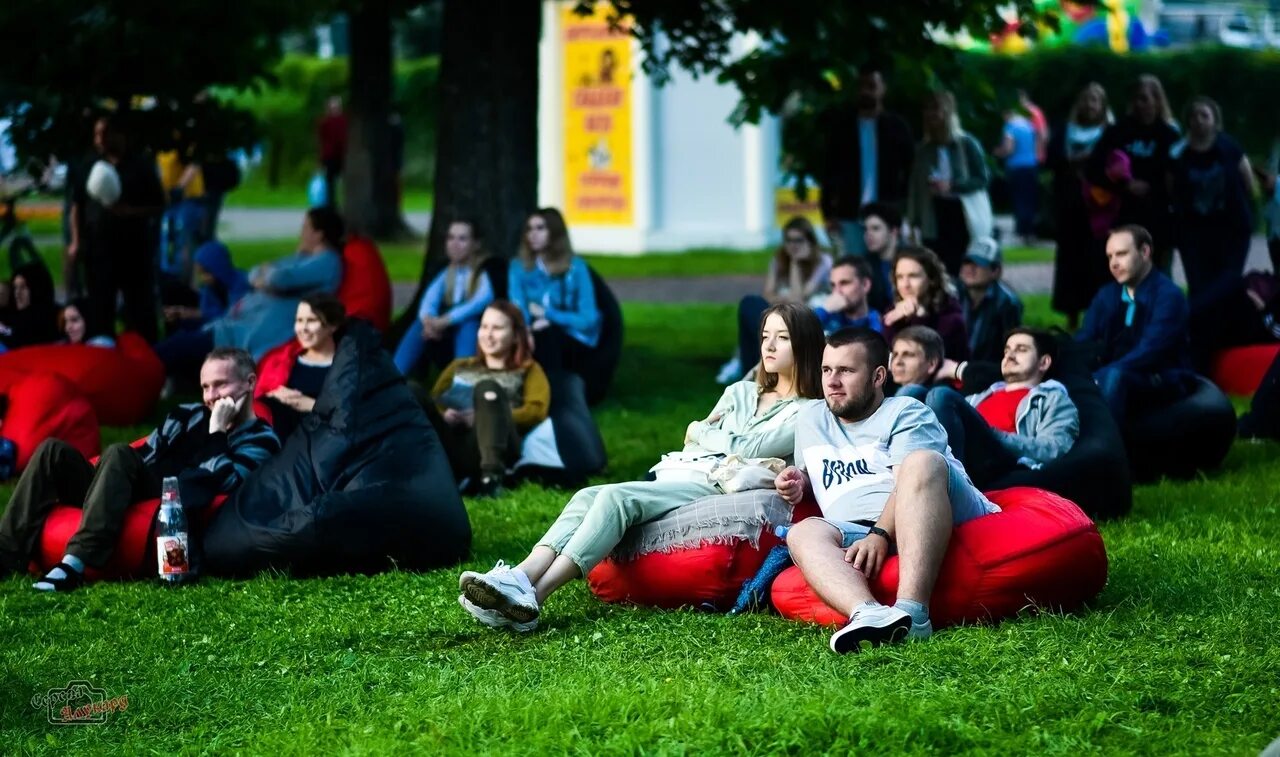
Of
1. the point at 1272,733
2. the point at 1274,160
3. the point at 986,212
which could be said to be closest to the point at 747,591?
the point at 1272,733

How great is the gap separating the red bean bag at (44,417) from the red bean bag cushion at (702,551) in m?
4.06

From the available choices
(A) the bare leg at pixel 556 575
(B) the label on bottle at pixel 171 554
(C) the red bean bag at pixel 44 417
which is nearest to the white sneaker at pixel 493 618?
(A) the bare leg at pixel 556 575

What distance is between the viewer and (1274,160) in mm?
26031

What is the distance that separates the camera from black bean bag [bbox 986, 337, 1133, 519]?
8.31 meters

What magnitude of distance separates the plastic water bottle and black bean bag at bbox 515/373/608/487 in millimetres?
2546

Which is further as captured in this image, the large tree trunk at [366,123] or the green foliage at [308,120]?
the green foliage at [308,120]

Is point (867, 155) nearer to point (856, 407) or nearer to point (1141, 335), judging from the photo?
point (1141, 335)

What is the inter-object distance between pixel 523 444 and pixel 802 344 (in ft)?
9.68

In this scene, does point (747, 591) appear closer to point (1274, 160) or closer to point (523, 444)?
point (523, 444)

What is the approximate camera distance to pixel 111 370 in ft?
38.7

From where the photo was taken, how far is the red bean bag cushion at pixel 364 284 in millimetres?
12602

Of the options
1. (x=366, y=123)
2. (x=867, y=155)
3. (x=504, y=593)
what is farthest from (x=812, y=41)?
(x=366, y=123)

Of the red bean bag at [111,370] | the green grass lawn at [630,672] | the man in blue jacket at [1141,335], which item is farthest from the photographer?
the red bean bag at [111,370]

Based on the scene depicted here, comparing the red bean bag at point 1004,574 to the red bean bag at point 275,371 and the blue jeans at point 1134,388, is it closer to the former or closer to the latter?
the blue jeans at point 1134,388
